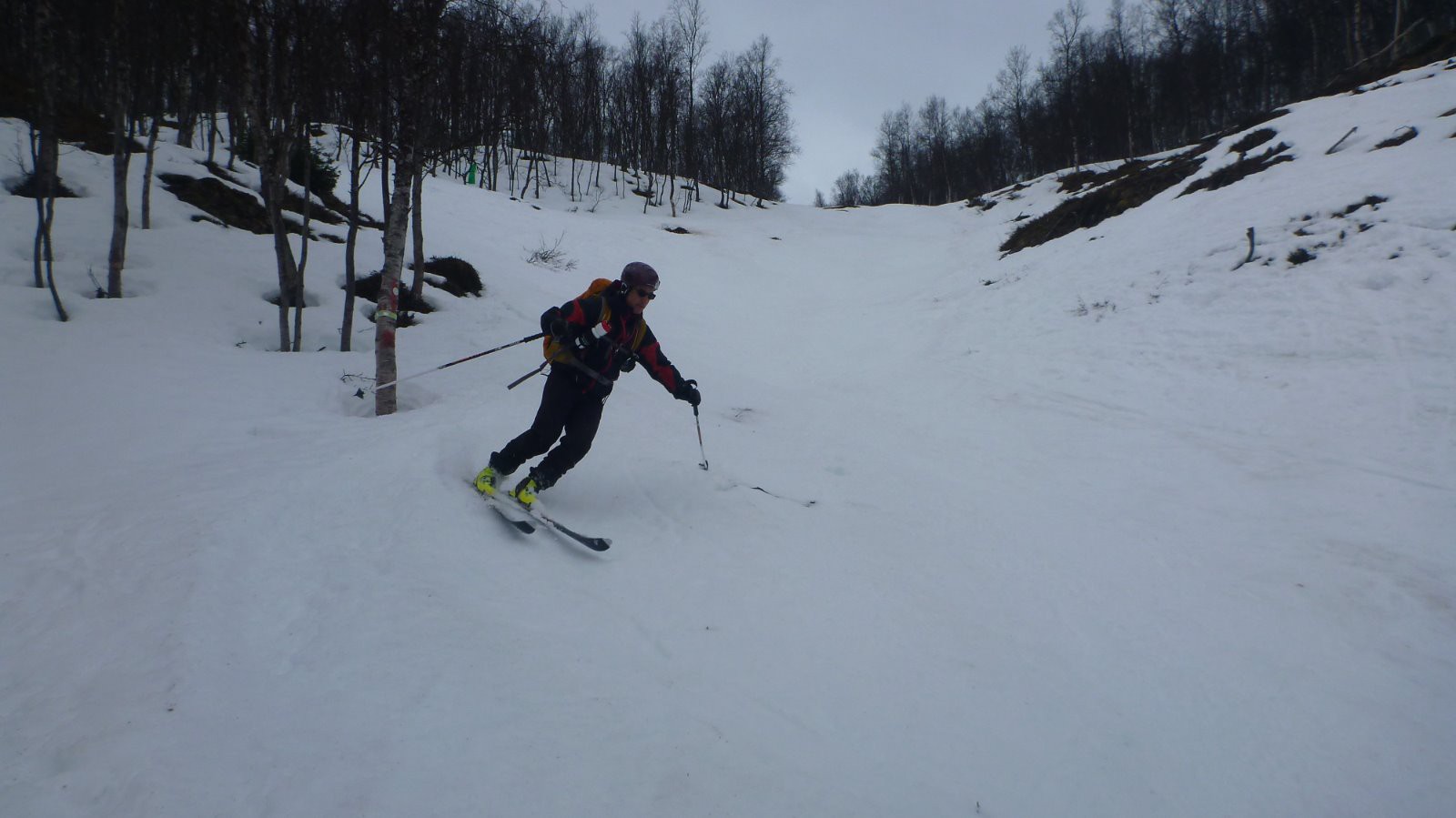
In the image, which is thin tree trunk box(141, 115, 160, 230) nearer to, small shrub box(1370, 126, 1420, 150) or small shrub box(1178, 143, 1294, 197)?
small shrub box(1178, 143, 1294, 197)

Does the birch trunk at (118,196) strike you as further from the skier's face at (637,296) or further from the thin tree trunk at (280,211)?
the skier's face at (637,296)

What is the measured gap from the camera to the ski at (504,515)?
3969 millimetres

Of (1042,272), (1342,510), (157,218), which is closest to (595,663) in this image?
(1342,510)

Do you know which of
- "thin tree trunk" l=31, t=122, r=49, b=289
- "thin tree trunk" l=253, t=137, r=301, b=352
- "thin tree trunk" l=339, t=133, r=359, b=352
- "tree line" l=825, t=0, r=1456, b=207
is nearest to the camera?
"thin tree trunk" l=31, t=122, r=49, b=289

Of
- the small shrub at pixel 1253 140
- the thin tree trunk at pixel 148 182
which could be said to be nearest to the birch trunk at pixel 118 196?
the thin tree trunk at pixel 148 182

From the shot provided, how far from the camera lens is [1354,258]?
Result: 755cm

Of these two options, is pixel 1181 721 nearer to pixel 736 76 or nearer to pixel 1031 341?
pixel 1031 341

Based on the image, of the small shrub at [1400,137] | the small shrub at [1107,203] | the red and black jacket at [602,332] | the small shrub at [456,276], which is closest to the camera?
the red and black jacket at [602,332]

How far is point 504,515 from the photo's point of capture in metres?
4.11

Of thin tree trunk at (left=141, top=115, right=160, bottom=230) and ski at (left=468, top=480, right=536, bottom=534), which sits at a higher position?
thin tree trunk at (left=141, top=115, right=160, bottom=230)

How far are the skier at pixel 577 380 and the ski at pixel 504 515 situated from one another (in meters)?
0.05

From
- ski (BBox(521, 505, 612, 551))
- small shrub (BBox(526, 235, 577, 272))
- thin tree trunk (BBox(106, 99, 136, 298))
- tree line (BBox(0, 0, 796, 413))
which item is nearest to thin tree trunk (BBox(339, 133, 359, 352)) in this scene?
tree line (BBox(0, 0, 796, 413))

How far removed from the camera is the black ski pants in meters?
4.42

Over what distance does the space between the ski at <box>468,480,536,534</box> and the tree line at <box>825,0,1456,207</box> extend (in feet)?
121
